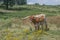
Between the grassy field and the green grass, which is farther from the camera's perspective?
the green grass

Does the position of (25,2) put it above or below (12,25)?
below

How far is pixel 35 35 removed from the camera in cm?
595

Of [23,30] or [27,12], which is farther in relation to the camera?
[27,12]

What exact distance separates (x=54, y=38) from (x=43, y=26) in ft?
10.6

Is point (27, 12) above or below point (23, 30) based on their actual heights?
below

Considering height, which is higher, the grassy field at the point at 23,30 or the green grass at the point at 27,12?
the grassy field at the point at 23,30

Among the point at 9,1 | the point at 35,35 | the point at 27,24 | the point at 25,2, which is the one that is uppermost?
the point at 35,35

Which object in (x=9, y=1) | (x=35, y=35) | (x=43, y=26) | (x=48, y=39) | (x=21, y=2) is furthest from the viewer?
(x=21, y=2)

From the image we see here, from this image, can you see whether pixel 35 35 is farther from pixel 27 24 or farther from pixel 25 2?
pixel 25 2

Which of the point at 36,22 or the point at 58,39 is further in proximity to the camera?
the point at 36,22

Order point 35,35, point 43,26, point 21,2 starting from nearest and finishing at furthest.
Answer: point 35,35 → point 43,26 → point 21,2

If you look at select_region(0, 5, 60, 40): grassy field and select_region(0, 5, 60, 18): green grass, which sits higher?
select_region(0, 5, 60, 40): grassy field

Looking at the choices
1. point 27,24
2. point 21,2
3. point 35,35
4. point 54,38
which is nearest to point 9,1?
point 21,2

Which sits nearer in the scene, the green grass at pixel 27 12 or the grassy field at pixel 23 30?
the grassy field at pixel 23 30
